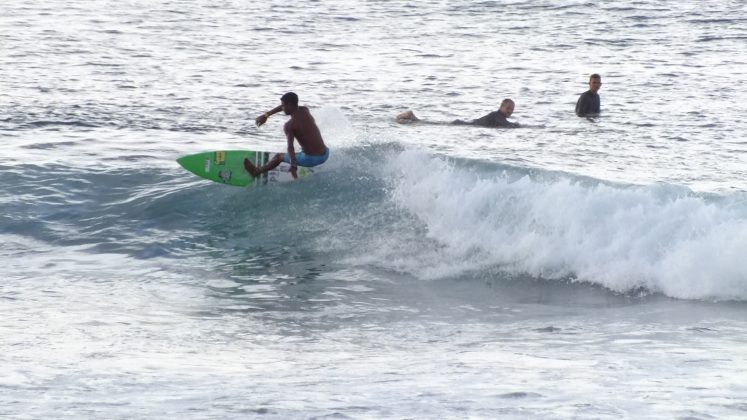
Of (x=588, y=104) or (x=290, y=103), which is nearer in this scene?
(x=290, y=103)

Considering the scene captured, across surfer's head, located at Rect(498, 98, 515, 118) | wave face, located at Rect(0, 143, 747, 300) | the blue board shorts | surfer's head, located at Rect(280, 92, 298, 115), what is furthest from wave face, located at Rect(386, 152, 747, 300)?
surfer's head, located at Rect(498, 98, 515, 118)

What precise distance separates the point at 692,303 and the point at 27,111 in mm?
14785

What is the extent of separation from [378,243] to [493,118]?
7.86m

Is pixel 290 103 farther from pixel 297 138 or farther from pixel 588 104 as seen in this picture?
pixel 588 104

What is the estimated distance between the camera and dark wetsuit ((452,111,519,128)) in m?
21.2

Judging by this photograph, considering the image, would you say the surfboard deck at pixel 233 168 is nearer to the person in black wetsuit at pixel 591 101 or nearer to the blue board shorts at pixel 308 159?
the blue board shorts at pixel 308 159

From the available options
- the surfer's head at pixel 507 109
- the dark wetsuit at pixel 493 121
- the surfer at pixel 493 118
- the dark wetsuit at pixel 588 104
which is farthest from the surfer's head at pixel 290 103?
the dark wetsuit at pixel 588 104

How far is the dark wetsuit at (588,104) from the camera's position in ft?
73.3

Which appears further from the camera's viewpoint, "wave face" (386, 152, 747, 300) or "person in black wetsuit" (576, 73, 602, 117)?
"person in black wetsuit" (576, 73, 602, 117)

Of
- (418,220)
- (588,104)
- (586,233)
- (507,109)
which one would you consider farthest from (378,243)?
(588,104)

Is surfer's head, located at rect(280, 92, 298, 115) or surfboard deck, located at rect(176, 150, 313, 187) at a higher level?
surfer's head, located at rect(280, 92, 298, 115)

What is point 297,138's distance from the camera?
604 inches

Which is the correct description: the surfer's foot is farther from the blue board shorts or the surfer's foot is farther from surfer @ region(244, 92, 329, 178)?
the blue board shorts

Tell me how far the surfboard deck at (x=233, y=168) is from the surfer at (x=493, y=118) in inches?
223
